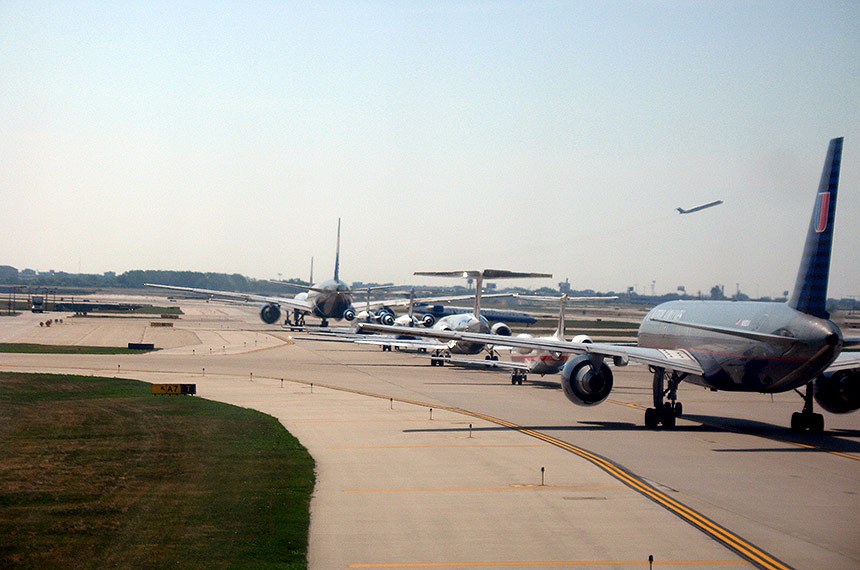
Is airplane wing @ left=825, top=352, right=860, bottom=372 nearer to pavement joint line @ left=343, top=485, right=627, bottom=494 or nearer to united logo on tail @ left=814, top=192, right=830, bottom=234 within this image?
united logo on tail @ left=814, top=192, right=830, bottom=234

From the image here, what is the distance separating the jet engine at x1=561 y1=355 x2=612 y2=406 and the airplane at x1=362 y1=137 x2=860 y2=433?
39 mm

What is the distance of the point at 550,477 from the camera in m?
26.0

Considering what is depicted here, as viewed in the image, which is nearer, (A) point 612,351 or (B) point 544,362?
(A) point 612,351

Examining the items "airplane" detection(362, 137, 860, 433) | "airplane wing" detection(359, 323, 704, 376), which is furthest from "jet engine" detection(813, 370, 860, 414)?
"airplane wing" detection(359, 323, 704, 376)

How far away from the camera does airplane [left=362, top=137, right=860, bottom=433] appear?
30875 mm

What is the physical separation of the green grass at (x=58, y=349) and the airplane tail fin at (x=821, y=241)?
5773 cm

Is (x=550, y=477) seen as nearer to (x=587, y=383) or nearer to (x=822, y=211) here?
(x=587, y=383)

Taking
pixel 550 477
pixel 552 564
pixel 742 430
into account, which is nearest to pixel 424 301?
pixel 742 430

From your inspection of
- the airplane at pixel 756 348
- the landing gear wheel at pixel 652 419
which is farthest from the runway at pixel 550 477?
the airplane at pixel 756 348

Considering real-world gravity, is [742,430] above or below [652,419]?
below

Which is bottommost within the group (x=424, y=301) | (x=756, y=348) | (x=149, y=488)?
(x=149, y=488)

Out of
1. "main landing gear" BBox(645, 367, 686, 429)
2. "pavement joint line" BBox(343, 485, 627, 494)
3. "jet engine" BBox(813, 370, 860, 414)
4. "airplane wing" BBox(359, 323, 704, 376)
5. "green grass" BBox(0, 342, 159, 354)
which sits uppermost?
"airplane wing" BBox(359, 323, 704, 376)

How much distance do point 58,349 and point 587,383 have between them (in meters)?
53.1

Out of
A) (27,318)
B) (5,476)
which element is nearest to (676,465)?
(5,476)
